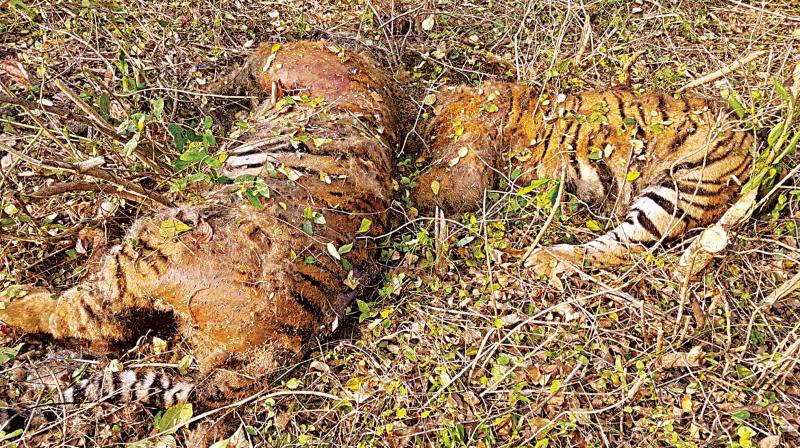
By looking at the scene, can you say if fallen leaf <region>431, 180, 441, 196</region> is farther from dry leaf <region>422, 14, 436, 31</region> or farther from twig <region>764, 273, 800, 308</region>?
twig <region>764, 273, 800, 308</region>

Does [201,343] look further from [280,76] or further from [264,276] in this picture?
[280,76]

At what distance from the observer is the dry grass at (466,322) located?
2.65 metres

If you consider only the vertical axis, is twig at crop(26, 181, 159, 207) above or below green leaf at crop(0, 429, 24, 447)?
above

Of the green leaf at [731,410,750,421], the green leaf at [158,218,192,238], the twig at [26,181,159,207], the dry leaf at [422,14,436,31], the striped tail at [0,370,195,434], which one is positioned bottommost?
the green leaf at [731,410,750,421]

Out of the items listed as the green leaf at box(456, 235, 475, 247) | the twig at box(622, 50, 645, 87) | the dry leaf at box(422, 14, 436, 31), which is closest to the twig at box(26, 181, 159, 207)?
the green leaf at box(456, 235, 475, 247)

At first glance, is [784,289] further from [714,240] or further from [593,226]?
[593,226]

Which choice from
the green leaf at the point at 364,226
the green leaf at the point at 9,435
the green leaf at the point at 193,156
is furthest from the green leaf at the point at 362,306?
the green leaf at the point at 9,435

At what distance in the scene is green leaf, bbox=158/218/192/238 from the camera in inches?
102

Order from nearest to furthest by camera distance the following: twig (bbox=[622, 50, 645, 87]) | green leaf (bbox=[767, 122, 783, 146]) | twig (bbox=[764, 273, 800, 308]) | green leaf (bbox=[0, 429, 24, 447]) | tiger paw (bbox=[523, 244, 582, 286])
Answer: green leaf (bbox=[0, 429, 24, 447]) < twig (bbox=[764, 273, 800, 308]) < green leaf (bbox=[767, 122, 783, 146]) < tiger paw (bbox=[523, 244, 582, 286]) < twig (bbox=[622, 50, 645, 87])

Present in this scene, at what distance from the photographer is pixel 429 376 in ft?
9.40

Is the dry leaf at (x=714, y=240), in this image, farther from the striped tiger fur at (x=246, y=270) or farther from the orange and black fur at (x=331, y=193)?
the striped tiger fur at (x=246, y=270)

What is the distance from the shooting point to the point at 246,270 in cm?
260

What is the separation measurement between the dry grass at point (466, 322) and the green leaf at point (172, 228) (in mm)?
542

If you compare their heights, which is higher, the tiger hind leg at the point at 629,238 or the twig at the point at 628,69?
the twig at the point at 628,69
